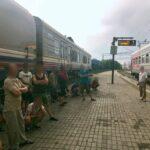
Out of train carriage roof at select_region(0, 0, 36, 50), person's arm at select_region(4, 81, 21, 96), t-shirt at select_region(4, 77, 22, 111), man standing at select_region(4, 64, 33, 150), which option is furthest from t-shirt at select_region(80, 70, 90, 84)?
person's arm at select_region(4, 81, 21, 96)

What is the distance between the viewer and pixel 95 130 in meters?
7.80

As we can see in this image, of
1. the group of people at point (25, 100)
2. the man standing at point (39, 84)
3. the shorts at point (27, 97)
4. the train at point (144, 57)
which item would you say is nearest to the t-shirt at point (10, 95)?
the group of people at point (25, 100)

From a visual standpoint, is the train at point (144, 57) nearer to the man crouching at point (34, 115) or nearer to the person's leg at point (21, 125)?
the man crouching at point (34, 115)

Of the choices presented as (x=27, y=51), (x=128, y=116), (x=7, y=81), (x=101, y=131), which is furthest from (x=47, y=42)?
(x=7, y=81)

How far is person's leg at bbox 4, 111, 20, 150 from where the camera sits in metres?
5.93

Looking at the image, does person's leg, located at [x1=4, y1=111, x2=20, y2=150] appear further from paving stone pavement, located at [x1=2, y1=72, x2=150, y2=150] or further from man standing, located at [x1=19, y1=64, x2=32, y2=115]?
man standing, located at [x1=19, y1=64, x2=32, y2=115]

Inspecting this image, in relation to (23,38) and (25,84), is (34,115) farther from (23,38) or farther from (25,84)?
(23,38)

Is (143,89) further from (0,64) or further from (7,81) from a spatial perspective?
(7,81)

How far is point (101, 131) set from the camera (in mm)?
7719

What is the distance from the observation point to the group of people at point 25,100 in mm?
5891

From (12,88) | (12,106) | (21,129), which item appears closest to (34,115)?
(21,129)

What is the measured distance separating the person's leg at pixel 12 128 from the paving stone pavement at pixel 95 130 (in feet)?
1.20

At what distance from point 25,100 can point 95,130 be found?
2.32 metres

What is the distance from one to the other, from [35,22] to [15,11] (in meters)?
2.48
